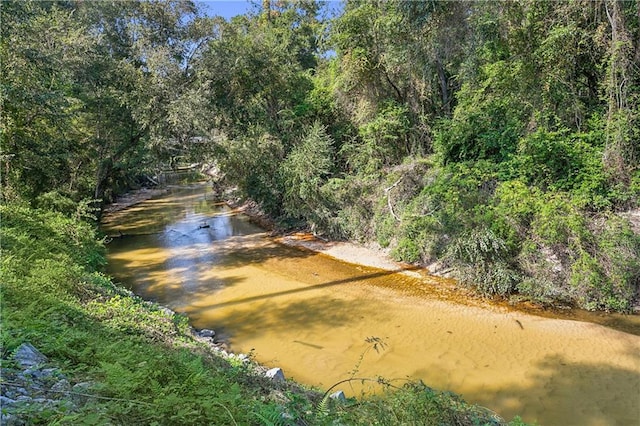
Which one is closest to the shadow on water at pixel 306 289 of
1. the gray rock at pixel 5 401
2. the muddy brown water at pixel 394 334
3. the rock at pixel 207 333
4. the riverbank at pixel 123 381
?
the muddy brown water at pixel 394 334

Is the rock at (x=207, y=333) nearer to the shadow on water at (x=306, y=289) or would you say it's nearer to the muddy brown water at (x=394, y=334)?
the muddy brown water at (x=394, y=334)

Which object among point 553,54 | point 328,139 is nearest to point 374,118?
point 328,139

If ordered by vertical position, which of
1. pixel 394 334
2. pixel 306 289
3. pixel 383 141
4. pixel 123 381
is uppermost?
pixel 383 141

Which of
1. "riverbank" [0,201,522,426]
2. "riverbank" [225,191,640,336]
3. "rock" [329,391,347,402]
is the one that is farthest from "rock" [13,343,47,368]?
"riverbank" [225,191,640,336]

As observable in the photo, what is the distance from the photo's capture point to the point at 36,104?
9023 millimetres

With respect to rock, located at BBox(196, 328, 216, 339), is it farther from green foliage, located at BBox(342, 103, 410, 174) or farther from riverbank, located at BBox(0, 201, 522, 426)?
green foliage, located at BBox(342, 103, 410, 174)

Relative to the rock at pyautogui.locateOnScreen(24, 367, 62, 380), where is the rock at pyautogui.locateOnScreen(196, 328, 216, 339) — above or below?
below

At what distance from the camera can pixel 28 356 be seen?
291 cm

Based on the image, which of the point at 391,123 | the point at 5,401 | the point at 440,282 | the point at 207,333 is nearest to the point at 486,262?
the point at 440,282

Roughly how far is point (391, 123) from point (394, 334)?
806cm

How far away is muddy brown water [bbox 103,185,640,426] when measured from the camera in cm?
552

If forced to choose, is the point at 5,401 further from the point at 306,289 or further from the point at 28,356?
the point at 306,289

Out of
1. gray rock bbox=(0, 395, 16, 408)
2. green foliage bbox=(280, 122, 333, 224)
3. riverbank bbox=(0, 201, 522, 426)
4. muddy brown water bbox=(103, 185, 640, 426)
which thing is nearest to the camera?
gray rock bbox=(0, 395, 16, 408)

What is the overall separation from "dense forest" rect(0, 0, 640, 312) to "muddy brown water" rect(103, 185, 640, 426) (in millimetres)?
1343
